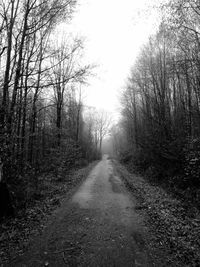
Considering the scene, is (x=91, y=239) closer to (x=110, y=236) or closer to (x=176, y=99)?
(x=110, y=236)

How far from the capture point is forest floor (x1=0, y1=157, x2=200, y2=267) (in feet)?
10.5

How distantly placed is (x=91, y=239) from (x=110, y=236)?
1.76 feet

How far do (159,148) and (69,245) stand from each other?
26.2 ft

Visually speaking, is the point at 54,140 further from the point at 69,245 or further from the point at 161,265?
the point at 161,265

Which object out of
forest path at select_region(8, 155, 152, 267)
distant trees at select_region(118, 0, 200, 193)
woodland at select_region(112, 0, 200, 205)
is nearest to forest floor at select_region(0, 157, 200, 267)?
forest path at select_region(8, 155, 152, 267)

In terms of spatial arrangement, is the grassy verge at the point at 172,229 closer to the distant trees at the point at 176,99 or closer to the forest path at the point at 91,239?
the forest path at the point at 91,239

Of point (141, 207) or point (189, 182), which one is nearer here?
point (141, 207)

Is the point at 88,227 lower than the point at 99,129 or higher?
lower

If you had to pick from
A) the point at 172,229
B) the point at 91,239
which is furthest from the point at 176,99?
the point at 91,239

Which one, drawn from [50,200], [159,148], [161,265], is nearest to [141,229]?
[161,265]

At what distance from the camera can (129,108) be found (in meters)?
25.3

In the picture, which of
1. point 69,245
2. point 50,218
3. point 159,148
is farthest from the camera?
point 159,148

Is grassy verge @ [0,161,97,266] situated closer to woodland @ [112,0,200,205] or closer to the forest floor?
the forest floor

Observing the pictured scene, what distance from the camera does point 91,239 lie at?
3.93 metres
